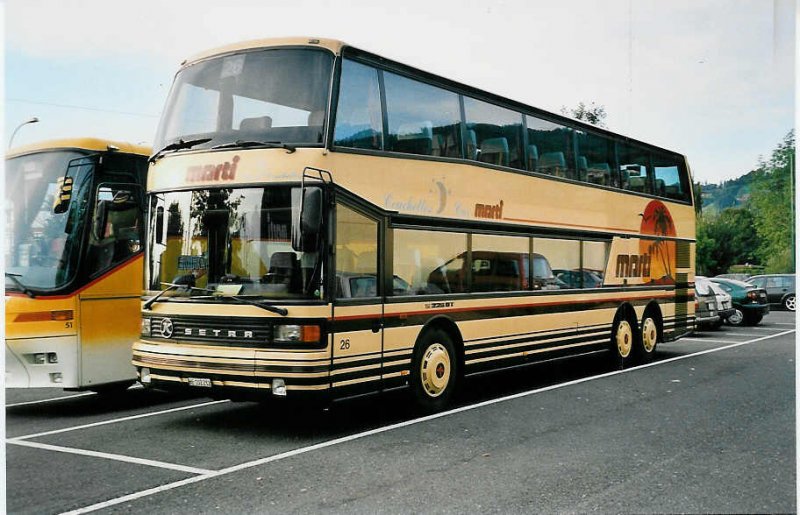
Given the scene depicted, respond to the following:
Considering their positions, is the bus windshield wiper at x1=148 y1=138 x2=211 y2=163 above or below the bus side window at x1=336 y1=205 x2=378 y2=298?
above

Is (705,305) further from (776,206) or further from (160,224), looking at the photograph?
(160,224)

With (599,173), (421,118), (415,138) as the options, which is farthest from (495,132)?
(599,173)

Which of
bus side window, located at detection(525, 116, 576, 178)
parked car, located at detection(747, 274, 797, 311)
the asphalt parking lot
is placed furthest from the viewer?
parked car, located at detection(747, 274, 797, 311)

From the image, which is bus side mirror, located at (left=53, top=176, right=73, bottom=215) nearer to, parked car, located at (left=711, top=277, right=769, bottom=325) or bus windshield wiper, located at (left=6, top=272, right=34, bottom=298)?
bus windshield wiper, located at (left=6, top=272, right=34, bottom=298)

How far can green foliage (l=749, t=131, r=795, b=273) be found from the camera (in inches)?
259

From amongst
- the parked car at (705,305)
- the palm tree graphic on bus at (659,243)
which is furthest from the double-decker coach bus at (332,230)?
the parked car at (705,305)

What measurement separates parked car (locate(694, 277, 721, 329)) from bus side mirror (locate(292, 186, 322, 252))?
16.2 m

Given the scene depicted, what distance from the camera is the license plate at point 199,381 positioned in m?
7.77

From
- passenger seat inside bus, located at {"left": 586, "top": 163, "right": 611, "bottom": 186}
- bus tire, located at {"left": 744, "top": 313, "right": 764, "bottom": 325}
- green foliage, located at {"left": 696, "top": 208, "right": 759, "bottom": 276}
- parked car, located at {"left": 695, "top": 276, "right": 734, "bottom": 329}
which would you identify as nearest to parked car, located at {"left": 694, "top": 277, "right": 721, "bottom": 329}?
parked car, located at {"left": 695, "top": 276, "right": 734, "bottom": 329}

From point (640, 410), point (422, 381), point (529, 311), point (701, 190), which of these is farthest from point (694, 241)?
point (422, 381)

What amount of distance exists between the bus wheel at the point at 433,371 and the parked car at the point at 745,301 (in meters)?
16.1

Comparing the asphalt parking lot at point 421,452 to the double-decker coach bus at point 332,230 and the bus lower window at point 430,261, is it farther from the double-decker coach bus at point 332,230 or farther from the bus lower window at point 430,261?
the bus lower window at point 430,261

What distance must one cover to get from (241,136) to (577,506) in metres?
4.60

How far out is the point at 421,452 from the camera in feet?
23.4
